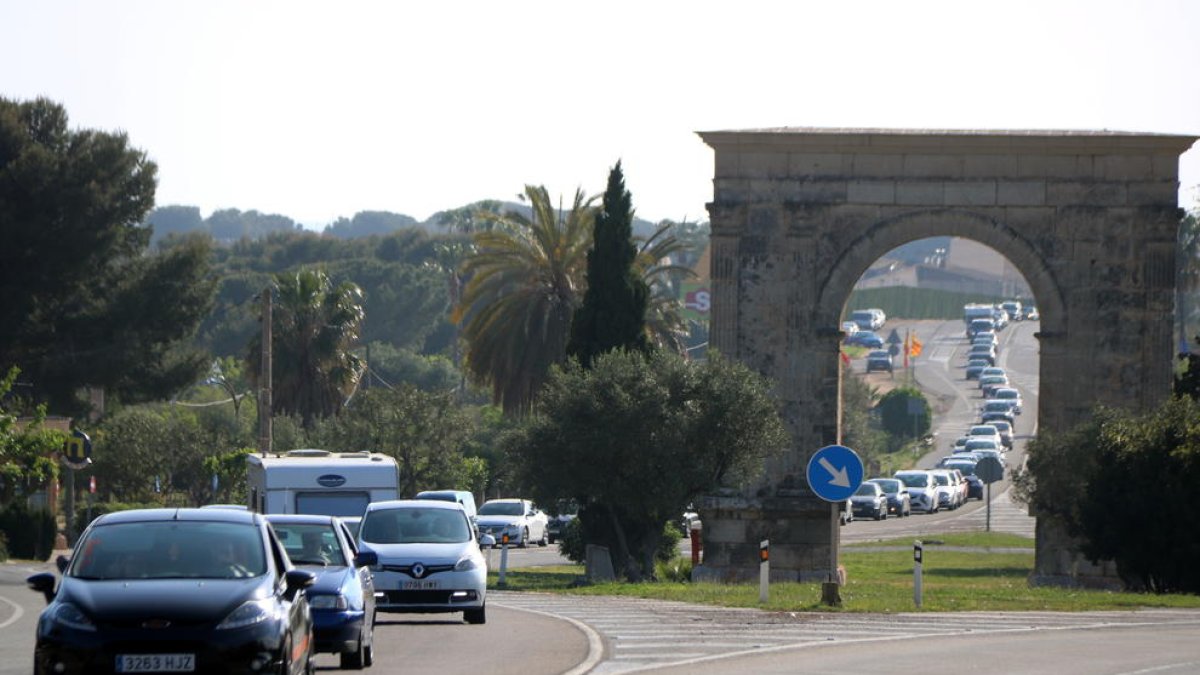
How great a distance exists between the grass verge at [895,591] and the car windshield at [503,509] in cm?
1271

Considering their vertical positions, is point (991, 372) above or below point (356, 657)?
above

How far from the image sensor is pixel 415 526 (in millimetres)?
23875

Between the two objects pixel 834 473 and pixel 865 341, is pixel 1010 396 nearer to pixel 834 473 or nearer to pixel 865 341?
pixel 865 341

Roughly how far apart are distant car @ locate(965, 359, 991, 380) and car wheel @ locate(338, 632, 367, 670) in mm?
111735

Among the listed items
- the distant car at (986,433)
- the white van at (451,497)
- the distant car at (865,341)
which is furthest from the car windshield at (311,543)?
the distant car at (865,341)

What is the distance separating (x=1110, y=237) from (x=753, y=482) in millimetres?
8602

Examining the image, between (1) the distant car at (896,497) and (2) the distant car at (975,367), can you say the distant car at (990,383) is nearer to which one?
(2) the distant car at (975,367)

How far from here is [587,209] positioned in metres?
53.6

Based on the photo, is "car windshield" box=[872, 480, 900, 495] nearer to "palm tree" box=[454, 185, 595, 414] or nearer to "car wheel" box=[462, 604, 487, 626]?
"palm tree" box=[454, 185, 595, 414]

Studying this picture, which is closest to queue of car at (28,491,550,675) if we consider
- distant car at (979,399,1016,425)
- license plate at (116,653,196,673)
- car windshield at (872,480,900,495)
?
license plate at (116,653,196,673)

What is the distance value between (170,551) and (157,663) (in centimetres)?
130

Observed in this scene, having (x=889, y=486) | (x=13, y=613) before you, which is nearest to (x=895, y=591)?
(x=13, y=613)

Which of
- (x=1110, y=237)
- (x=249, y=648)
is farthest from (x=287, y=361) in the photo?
(x=249, y=648)

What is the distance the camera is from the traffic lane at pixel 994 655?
18047 millimetres
